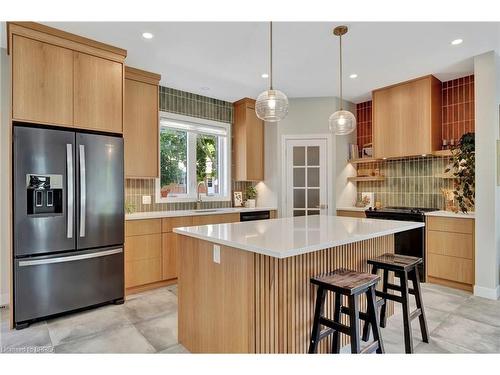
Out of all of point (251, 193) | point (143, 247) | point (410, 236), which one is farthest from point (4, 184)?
point (410, 236)

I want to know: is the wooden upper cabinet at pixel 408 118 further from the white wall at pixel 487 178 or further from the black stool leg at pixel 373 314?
the black stool leg at pixel 373 314

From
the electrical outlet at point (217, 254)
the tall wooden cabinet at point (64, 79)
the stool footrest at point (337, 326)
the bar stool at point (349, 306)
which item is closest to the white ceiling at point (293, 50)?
the tall wooden cabinet at point (64, 79)

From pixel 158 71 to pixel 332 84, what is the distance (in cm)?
242

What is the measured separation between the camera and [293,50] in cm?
330

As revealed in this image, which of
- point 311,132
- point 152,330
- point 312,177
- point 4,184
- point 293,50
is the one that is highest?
point 293,50

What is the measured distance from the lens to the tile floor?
2.32 m

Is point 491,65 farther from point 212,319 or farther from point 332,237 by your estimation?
point 212,319

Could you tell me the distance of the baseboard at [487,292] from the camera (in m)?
3.32

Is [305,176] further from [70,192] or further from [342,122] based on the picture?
[70,192]

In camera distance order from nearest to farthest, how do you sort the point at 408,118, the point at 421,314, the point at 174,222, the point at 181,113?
1. the point at 421,314
2. the point at 174,222
3. the point at 408,118
4. the point at 181,113

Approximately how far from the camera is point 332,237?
200 cm

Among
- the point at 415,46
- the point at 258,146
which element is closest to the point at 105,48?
the point at 258,146

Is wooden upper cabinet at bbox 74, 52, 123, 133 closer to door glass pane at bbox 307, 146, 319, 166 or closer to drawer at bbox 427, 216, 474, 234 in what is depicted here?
door glass pane at bbox 307, 146, 319, 166

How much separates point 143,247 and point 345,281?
8.14 ft
